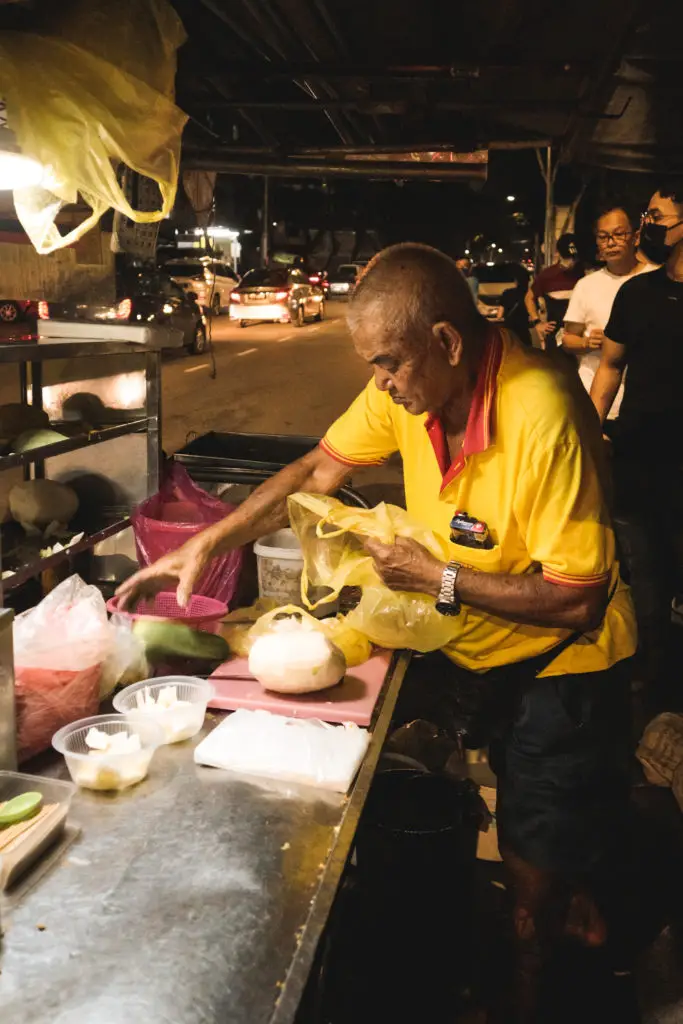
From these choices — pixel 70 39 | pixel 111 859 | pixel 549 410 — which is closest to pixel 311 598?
pixel 549 410

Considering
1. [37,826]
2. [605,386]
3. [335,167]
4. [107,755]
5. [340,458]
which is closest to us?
[37,826]

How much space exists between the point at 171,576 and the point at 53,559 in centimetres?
51

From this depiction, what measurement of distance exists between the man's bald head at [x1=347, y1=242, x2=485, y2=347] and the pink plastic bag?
115cm

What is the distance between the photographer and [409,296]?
229 centimetres

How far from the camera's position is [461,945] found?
9.37ft

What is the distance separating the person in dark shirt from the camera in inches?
282

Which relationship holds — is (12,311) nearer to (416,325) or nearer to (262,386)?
(416,325)

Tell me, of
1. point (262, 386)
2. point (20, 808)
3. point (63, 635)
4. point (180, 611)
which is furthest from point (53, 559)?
point (262, 386)

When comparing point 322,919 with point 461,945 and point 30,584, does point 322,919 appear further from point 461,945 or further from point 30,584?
point 30,584

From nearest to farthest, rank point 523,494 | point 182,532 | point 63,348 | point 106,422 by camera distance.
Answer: point 523,494 < point 63,348 < point 182,532 < point 106,422

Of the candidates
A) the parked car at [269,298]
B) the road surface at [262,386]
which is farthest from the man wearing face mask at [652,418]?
the parked car at [269,298]

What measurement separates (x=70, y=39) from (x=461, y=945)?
3011mm

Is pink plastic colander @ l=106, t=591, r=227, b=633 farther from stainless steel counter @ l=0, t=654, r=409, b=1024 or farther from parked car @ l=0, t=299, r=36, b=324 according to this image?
parked car @ l=0, t=299, r=36, b=324

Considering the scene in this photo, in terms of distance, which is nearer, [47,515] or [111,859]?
[111,859]
